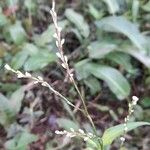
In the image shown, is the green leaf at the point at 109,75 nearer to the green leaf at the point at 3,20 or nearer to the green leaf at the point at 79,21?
the green leaf at the point at 79,21

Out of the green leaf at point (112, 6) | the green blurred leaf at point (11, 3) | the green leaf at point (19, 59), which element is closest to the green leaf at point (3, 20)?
the green blurred leaf at point (11, 3)

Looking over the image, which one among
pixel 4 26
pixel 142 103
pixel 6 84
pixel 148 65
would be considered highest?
pixel 4 26

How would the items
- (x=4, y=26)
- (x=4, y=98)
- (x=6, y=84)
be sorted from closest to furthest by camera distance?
(x=4, y=98) < (x=6, y=84) < (x=4, y=26)

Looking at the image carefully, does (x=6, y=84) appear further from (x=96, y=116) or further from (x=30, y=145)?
(x=96, y=116)

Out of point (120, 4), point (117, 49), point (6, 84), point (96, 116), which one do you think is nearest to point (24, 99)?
point (6, 84)

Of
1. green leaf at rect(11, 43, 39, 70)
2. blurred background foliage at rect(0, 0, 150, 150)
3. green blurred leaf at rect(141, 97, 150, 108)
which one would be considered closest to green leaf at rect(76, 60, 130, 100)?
blurred background foliage at rect(0, 0, 150, 150)

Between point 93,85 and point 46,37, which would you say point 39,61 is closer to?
point 46,37

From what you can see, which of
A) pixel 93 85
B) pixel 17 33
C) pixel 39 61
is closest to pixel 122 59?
pixel 93 85
